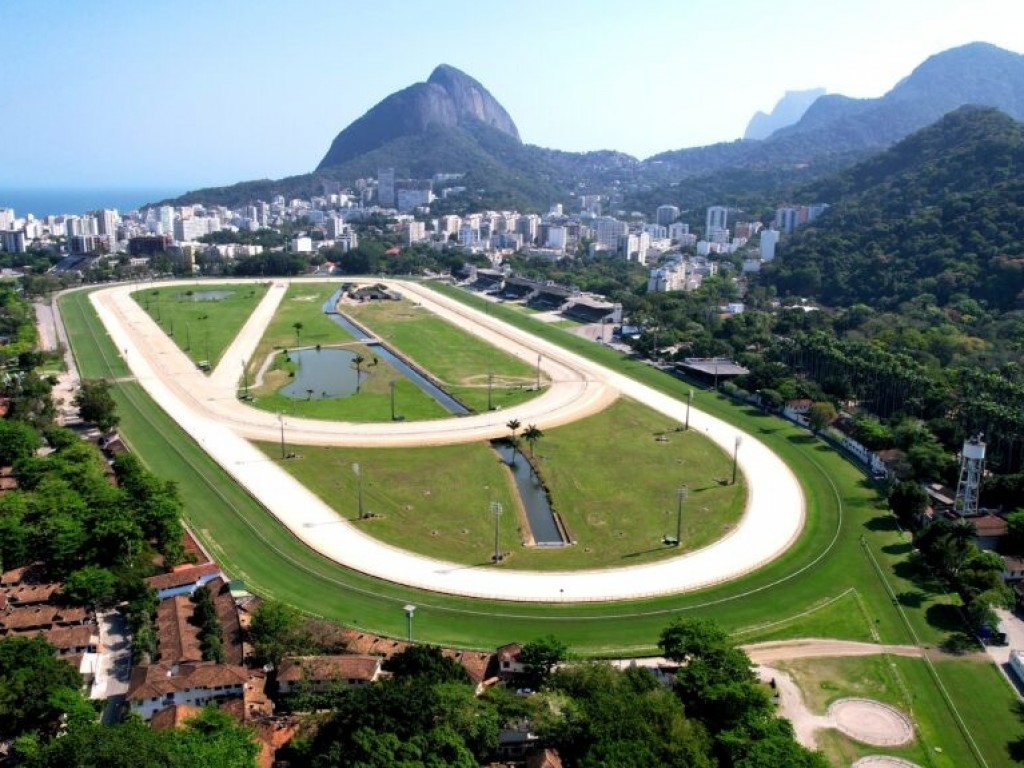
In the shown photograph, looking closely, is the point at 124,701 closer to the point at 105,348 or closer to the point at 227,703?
the point at 227,703

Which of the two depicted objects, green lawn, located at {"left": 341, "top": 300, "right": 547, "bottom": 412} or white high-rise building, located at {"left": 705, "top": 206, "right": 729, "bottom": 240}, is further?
white high-rise building, located at {"left": 705, "top": 206, "right": 729, "bottom": 240}

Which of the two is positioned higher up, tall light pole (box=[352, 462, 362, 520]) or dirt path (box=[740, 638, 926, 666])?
tall light pole (box=[352, 462, 362, 520])

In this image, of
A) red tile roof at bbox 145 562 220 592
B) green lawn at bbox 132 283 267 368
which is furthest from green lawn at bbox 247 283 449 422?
red tile roof at bbox 145 562 220 592

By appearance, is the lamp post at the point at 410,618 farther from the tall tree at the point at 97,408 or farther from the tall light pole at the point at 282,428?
the tall tree at the point at 97,408

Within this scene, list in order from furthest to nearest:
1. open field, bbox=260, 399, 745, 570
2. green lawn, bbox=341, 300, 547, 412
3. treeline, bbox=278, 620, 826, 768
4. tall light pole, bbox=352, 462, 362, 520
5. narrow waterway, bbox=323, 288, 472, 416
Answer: green lawn, bbox=341, 300, 547, 412 < narrow waterway, bbox=323, 288, 472, 416 < tall light pole, bbox=352, 462, 362, 520 < open field, bbox=260, 399, 745, 570 < treeline, bbox=278, 620, 826, 768

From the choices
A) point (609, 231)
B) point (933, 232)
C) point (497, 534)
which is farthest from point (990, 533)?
point (609, 231)

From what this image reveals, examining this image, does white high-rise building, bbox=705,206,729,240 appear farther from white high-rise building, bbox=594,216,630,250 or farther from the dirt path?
the dirt path

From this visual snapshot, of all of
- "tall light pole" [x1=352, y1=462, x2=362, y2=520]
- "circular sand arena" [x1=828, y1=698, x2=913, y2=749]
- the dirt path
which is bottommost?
"circular sand arena" [x1=828, y1=698, x2=913, y2=749]
